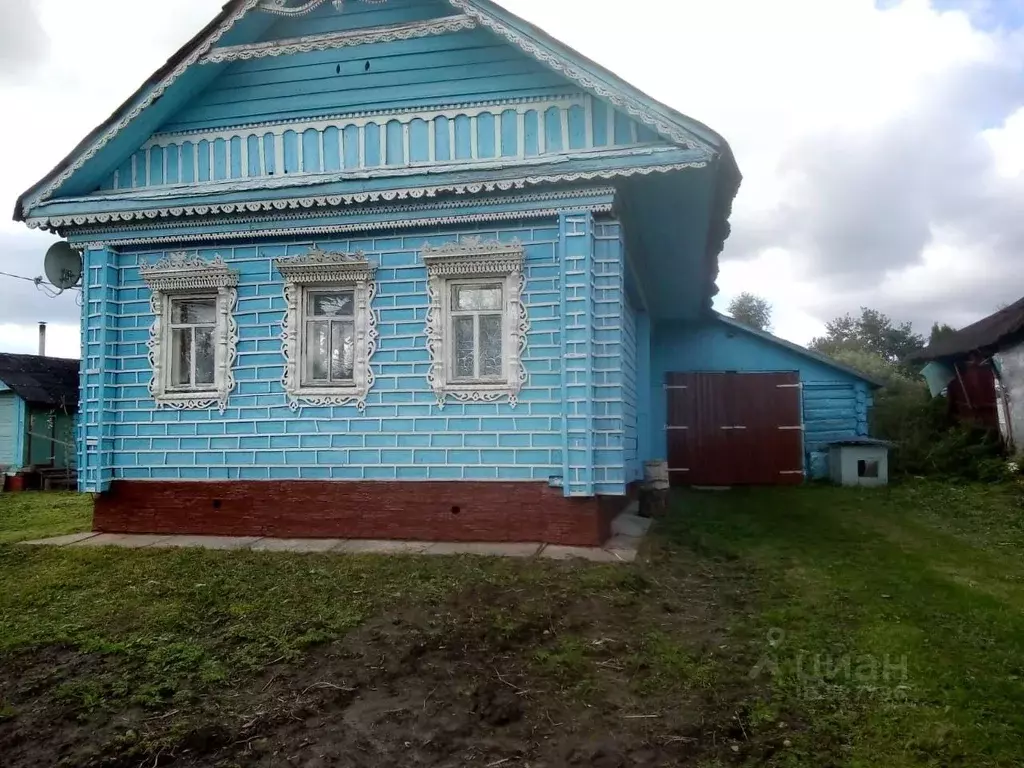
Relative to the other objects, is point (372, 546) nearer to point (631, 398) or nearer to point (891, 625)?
point (631, 398)

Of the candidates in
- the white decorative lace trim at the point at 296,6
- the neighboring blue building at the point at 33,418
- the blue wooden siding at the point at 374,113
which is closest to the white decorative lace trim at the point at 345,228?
the blue wooden siding at the point at 374,113

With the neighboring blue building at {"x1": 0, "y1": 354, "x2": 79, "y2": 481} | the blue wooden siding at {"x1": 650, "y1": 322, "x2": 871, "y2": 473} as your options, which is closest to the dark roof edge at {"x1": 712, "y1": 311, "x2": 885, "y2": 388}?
the blue wooden siding at {"x1": 650, "y1": 322, "x2": 871, "y2": 473}

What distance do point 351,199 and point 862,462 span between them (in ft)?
35.3

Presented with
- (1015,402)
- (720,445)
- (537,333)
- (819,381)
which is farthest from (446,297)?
(1015,402)

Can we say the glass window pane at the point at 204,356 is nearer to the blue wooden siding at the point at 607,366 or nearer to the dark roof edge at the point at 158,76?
the dark roof edge at the point at 158,76

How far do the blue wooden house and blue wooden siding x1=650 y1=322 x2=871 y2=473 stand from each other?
607 cm

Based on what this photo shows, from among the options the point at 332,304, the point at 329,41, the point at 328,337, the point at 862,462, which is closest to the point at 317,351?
the point at 328,337

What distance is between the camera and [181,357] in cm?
898

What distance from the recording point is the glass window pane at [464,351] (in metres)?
8.12

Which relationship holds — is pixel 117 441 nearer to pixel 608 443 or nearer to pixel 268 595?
pixel 268 595

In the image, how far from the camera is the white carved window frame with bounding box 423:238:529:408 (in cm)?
791

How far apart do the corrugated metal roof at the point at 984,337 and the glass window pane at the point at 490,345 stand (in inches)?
480

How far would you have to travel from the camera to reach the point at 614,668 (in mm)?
4574

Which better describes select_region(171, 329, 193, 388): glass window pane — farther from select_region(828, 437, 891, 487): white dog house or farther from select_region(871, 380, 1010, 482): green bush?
select_region(871, 380, 1010, 482): green bush
